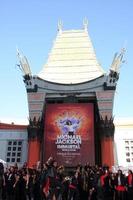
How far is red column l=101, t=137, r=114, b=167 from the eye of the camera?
26781mm

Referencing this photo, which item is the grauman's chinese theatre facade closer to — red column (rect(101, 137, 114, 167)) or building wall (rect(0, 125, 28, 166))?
red column (rect(101, 137, 114, 167))

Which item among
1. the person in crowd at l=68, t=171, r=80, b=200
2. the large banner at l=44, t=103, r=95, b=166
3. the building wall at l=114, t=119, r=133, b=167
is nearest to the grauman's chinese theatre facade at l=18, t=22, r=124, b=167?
the large banner at l=44, t=103, r=95, b=166

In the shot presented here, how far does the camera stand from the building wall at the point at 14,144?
96.3 ft

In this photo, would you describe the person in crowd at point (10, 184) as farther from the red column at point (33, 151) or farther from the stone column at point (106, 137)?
the stone column at point (106, 137)

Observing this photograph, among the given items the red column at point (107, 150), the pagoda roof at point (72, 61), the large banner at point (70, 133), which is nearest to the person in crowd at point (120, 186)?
the large banner at point (70, 133)

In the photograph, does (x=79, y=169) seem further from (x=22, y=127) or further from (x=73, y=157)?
(x=22, y=127)

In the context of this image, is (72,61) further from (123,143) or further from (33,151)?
(33,151)

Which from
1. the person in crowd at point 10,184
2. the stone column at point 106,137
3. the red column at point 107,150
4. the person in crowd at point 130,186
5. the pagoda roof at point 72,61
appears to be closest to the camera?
the person in crowd at point 130,186

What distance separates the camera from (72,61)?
31609mm

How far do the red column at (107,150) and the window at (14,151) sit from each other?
7.40 meters

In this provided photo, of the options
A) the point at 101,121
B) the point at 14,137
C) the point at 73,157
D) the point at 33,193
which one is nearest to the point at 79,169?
the point at 33,193

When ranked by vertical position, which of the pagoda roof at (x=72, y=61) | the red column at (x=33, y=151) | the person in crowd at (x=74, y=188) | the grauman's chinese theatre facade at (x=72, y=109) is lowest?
the person in crowd at (x=74, y=188)

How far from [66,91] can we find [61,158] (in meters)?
6.12

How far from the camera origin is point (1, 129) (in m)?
30.6
